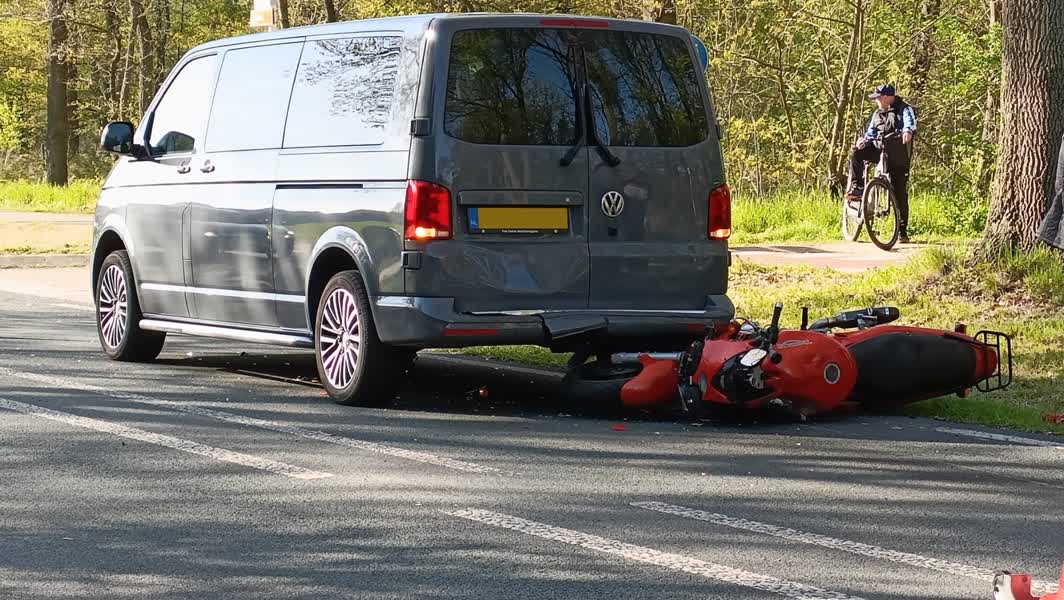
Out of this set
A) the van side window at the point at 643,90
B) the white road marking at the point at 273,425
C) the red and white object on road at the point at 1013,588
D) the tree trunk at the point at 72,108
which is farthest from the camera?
the tree trunk at the point at 72,108

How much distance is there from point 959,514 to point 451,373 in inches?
202

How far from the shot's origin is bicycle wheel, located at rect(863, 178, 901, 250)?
18750 mm

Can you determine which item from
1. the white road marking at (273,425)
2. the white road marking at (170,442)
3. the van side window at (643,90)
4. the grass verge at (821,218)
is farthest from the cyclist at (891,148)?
the white road marking at (170,442)

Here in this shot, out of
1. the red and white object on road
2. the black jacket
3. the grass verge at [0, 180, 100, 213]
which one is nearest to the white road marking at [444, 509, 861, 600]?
the red and white object on road

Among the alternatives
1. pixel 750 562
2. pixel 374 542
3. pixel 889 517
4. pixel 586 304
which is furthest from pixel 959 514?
pixel 586 304

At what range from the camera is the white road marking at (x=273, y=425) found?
7.49 meters

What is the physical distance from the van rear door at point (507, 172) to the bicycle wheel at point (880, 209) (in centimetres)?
1013

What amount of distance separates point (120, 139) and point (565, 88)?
3402 mm

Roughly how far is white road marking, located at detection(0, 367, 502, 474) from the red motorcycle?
62.9 inches

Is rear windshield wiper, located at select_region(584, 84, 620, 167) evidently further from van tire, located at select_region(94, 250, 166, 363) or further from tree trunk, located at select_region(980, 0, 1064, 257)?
tree trunk, located at select_region(980, 0, 1064, 257)

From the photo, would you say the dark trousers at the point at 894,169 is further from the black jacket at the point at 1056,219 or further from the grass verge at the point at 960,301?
the black jacket at the point at 1056,219

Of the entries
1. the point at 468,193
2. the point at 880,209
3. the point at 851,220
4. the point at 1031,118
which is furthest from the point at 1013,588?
the point at 851,220

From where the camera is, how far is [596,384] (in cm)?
914

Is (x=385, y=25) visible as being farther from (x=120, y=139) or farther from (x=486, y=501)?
(x=486, y=501)
